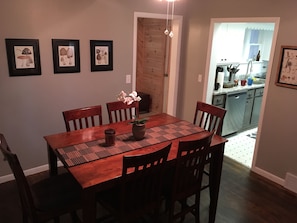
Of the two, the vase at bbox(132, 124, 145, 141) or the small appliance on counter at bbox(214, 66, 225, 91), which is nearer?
the vase at bbox(132, 124, 145, 141)

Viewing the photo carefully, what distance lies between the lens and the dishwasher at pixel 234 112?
438 cm

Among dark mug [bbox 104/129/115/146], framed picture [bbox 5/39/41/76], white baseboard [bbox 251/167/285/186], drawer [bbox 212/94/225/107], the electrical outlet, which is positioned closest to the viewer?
dark mug [bbox 104/129/115/146]

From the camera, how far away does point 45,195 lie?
6.31 ft

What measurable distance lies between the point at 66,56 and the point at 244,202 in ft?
9.21

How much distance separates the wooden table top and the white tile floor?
160 cm

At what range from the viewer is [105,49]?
3.45m

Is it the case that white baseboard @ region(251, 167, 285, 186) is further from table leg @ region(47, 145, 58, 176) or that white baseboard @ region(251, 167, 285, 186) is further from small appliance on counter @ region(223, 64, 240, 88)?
table leg @ region(47, 145, 58, 176)

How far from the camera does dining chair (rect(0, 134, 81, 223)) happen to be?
1685 mm

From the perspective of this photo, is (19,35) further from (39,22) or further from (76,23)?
(76,23)

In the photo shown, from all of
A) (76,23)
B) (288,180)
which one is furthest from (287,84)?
(76,23)

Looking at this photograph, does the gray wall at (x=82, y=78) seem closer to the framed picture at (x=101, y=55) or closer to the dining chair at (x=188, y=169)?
the framed picture at (x=101, y=55)

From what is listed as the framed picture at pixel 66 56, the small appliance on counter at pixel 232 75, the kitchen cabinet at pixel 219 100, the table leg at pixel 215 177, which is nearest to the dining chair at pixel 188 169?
the table leg at pixel 215 177

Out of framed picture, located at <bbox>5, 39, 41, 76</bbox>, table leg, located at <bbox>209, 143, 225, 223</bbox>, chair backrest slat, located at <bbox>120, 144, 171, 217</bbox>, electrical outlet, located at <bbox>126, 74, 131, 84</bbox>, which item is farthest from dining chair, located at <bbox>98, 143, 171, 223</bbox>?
electrical outlet, located at <bbox>126, 74, 131, 84</bbox>

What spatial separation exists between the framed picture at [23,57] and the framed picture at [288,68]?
116 inches
